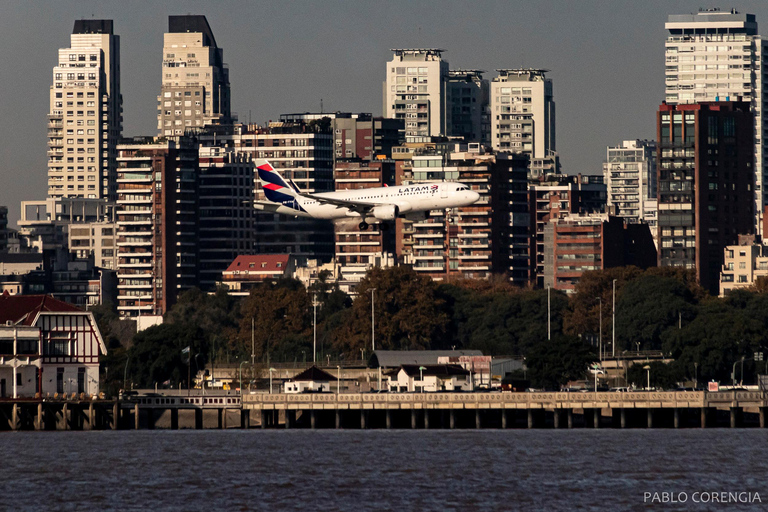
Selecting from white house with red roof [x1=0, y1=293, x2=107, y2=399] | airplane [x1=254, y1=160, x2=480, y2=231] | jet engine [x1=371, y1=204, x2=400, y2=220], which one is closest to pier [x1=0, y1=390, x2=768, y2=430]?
white house with red roof [x1=0, y1=293, x2=107, y2=399]

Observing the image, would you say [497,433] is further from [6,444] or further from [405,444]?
[6,444]

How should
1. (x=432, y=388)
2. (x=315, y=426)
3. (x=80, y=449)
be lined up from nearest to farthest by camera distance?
1. (x=80, y=449)
2. (x=315, y=426)
3. (x=432, y=388)

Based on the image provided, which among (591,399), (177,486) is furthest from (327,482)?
(591,399)

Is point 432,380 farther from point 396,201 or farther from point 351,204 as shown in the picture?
point 396,201

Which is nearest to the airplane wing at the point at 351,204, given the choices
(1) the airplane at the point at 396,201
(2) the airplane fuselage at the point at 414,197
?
(1) the airplane at the point at 396,201

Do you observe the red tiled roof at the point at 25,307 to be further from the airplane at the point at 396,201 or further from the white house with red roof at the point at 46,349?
the airplane at the point at 396,201

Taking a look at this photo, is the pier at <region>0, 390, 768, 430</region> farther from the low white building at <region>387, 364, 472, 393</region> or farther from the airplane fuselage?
the low white building at <region>387, 364, 472, 393</region>
